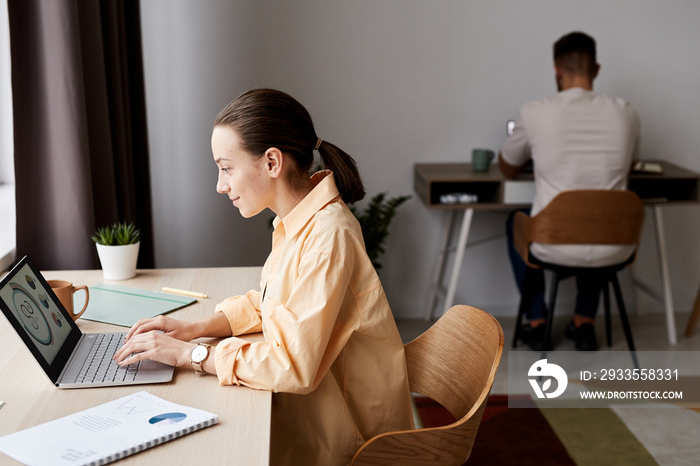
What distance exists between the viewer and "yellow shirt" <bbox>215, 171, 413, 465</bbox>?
3.55 ft

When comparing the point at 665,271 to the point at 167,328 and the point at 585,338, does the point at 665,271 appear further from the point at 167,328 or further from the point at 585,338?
the point at 167,328

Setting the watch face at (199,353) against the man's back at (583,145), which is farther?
the man's back at (583,145)

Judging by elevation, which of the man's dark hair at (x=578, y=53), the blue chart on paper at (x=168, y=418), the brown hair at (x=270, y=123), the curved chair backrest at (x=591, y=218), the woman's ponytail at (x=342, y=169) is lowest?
the curved chair backrest at (x=591, y=218)

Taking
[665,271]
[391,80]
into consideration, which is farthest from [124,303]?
[665,271]

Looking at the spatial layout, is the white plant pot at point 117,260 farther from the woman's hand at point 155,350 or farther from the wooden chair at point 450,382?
the wooden chair at point 450,382

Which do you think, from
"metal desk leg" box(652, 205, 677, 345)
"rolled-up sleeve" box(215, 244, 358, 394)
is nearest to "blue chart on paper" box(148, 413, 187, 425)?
"rolled-up sleeve" box(215, 244, 358, 394)

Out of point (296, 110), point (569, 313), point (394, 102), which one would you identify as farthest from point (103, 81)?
point (569, 313)

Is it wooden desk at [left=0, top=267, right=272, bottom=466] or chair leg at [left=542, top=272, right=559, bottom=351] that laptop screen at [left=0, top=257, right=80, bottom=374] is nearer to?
wooden desk at [left=0, top=267, right=272, bottom=466]

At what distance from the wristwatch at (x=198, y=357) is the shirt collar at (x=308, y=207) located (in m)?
0.25

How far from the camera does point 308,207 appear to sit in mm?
1227

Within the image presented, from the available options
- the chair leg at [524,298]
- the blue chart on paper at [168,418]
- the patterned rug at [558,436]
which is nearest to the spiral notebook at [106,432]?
the blue chart on paper at [168,418]

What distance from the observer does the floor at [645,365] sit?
7.36 feet

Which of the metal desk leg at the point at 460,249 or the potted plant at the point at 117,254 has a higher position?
the potted plant at the point at 117,254

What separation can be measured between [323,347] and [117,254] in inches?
32.4
